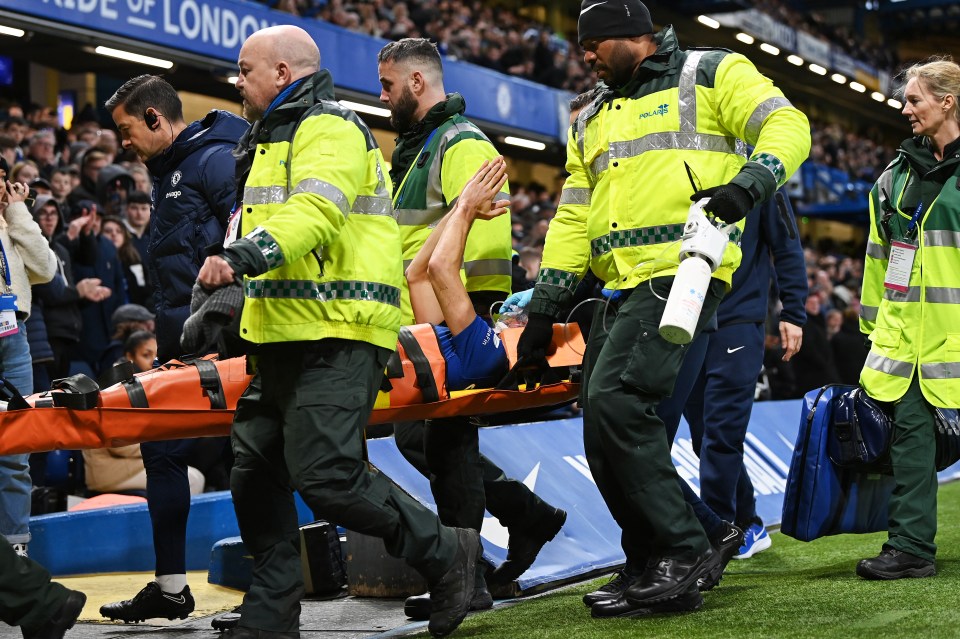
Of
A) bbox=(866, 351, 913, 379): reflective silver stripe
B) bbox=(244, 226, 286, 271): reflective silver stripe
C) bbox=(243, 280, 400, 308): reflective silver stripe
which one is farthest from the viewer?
bbox=(866, 351, 913, 379): reflective silver stripe

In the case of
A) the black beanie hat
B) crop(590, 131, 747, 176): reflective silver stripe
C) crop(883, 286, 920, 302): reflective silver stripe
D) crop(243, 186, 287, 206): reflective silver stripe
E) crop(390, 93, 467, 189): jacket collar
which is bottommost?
crop(883, 286, 920, 302): reflective silver stripe

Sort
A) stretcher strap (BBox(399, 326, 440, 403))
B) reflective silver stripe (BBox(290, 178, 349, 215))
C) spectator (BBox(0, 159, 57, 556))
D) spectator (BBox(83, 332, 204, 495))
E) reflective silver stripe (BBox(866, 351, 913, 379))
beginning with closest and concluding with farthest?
1. reflective silver stripe (BBox(290, 178, 349, 215))
2. stretcher strap (BBox(399, 326, 440, 403))
3. reflective silver stripe (BBox(866, 351, 913, 379))
4. spectator (BBox(0, 159, 57, 556))
5. spectator (BBox(83, 332, 204, 495))

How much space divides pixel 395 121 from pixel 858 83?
37.3m

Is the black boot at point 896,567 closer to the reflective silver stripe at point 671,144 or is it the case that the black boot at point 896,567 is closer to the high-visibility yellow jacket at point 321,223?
the reflective silver stripe at point 671,144

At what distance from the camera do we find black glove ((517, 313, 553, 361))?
4.20m

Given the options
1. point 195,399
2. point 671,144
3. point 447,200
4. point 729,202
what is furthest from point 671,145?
point 195,399

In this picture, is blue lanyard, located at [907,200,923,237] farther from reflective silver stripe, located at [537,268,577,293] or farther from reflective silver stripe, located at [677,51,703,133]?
reflective silver stripe, located at [537,268,577,293]

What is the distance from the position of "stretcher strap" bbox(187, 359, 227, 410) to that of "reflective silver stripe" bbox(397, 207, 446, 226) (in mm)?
968

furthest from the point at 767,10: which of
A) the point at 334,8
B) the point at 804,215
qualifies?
the point at 334,8

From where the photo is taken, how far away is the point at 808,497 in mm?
4758

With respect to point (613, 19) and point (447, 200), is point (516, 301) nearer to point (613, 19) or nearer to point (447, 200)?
point (447, 200)

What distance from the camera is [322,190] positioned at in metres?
3.37

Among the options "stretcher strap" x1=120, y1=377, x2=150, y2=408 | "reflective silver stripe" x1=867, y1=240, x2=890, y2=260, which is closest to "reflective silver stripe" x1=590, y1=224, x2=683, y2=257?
"reflective silver stripe" x1=867, y1=240, x2=890, y2=260

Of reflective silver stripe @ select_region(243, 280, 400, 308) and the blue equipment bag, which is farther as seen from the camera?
the blue equipment bag
